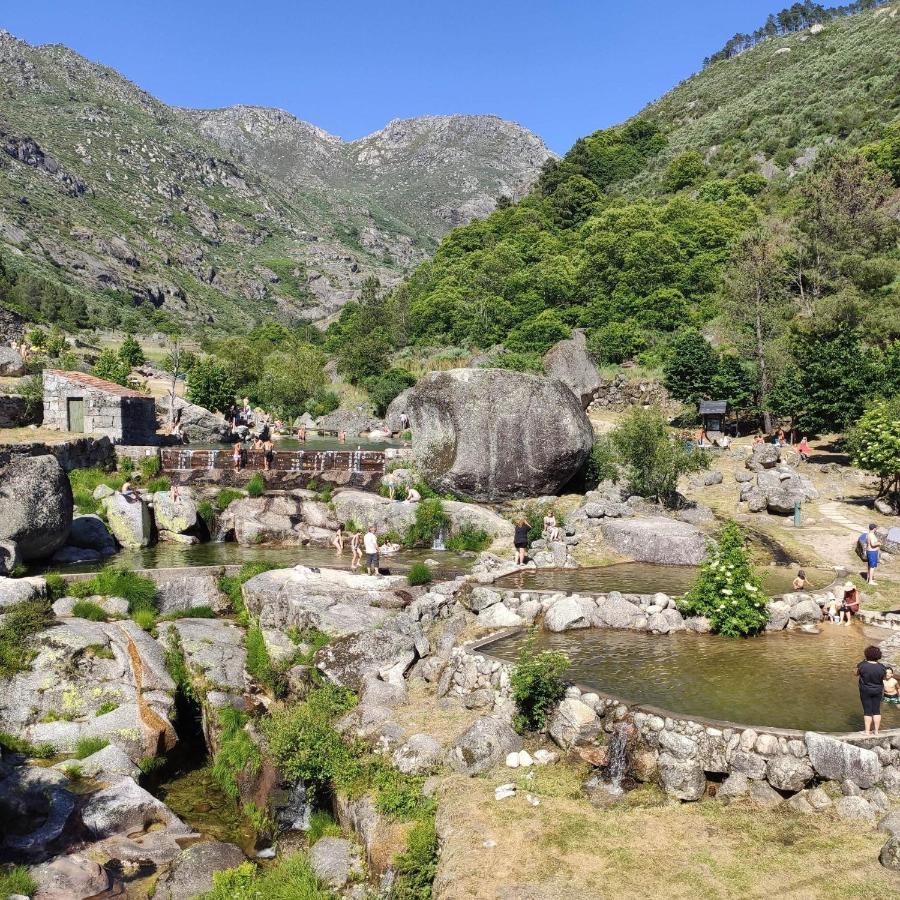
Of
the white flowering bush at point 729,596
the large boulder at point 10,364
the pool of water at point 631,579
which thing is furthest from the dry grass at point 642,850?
the large boulder at point 10,364

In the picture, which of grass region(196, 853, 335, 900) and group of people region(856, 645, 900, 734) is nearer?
grass region(196, 853, 335, 900)

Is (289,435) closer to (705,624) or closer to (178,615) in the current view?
(178,615)

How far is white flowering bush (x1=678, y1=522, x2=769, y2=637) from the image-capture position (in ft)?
50.2

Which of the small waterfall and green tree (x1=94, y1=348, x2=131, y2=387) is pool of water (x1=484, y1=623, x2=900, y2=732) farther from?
green tree (x1=94, y1=348, x2=131, y2=387)

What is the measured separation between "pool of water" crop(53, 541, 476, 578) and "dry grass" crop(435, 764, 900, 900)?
433 inches

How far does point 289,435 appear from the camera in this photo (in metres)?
53.4

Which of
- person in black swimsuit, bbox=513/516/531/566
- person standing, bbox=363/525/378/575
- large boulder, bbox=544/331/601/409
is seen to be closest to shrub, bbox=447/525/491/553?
person in black swimsuit, bbox=513/516/531/566

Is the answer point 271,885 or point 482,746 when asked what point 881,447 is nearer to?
point 482,746

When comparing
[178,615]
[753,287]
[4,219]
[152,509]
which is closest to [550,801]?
[178,615]

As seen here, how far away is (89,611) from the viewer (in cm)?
1714

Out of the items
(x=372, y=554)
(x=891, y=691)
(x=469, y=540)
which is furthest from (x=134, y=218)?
(x=891, y=691)

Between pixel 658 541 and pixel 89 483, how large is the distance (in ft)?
72.0

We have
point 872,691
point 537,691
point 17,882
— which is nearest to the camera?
point 17,882

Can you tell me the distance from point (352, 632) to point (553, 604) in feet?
16.0
